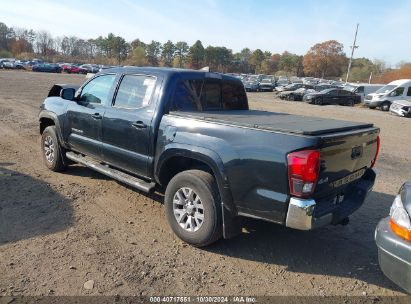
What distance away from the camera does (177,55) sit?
118812 mm

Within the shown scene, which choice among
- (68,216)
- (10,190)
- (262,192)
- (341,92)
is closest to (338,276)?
(262,192)

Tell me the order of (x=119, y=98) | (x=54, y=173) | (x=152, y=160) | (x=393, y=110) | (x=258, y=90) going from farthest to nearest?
(x=258, y=90)
(x=393, y=110)
(x=54, y=173)
(x=119, y=98)
(x=152, y=160)

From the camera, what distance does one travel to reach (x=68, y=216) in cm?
451

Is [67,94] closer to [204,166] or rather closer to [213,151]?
[204,166]

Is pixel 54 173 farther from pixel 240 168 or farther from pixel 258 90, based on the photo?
pixel 258 90

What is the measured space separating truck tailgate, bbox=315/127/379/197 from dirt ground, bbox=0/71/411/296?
82 centimetres

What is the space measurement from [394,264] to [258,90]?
143 feet

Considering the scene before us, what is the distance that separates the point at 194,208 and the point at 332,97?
2938 cm

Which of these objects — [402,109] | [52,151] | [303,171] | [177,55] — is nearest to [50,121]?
[52,151]

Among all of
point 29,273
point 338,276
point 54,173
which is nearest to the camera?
point 29,273

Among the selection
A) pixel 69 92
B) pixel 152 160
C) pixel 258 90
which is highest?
pixel 69 92

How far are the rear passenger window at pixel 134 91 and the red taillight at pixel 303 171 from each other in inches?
82.7

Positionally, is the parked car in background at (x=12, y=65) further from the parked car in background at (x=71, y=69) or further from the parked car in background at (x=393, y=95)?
the parked car in background at (x=393, y=95)

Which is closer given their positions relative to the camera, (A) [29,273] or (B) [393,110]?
(A) [29,273]
